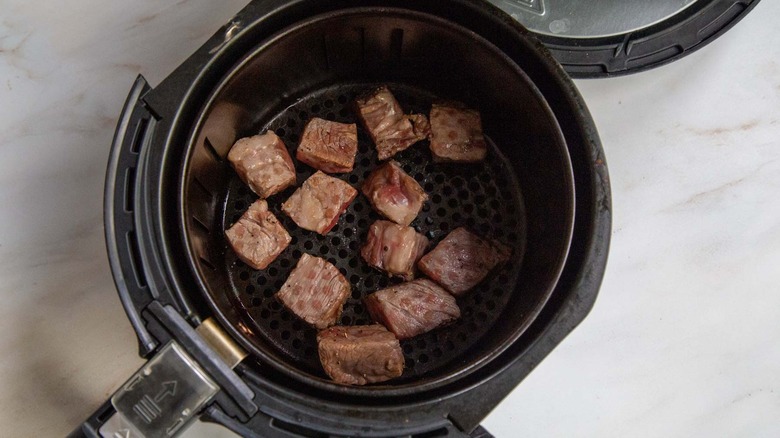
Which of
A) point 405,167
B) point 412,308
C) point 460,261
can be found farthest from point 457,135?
point 412,308

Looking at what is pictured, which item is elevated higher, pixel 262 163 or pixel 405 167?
pixel 262 163

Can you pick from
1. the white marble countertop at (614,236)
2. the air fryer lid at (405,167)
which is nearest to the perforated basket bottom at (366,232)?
the air fryer lid at (405,167)

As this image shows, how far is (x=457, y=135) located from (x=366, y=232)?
1.21 ft

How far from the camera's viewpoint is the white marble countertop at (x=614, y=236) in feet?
5.37

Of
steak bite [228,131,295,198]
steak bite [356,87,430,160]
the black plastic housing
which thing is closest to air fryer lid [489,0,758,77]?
the black plastic housing

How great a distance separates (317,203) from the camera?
1527 millimetres

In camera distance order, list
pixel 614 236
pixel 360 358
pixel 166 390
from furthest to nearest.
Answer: pixel 614 236, pixel 360 358, pixel 166 390

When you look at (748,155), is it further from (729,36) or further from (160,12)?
(160,12)

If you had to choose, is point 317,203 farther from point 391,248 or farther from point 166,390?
point 166,390

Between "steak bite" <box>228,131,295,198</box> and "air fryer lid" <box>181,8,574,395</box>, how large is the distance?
56 mm

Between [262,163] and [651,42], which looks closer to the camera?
[262,163]

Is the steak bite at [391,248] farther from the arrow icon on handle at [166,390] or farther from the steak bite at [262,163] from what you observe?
the arrow icon on handle at [166,390]

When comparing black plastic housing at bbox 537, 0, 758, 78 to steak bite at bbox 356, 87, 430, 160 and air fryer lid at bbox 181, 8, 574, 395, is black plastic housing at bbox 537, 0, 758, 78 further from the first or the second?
steak bite at bbox 356, 87, 430, 160

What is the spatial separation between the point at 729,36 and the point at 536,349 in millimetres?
1336
